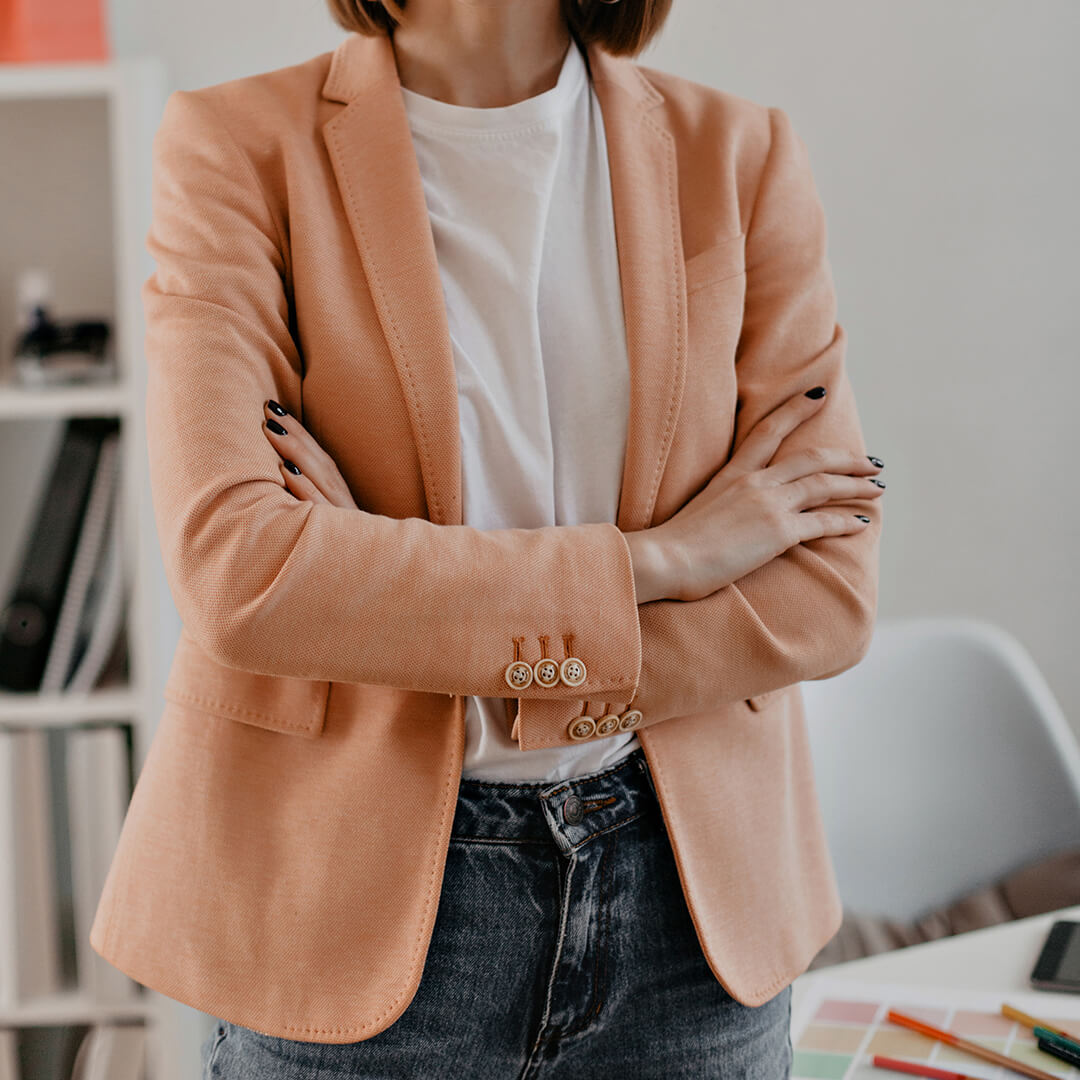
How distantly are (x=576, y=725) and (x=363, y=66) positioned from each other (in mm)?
659

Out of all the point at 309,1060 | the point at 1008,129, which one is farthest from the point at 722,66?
the point at 309,1060

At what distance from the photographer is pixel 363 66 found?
1103 millimetres

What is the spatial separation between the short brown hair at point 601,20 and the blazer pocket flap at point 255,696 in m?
0.62

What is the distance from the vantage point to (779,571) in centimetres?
105

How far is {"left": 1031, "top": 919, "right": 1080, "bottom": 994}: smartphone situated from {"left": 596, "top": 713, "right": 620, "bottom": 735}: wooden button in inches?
23.9

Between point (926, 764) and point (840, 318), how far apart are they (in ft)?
2.86

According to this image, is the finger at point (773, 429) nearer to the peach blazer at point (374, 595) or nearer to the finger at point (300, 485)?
the peach blazer at point (374, 595)

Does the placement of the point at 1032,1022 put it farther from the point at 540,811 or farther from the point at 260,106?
the point at 260,106

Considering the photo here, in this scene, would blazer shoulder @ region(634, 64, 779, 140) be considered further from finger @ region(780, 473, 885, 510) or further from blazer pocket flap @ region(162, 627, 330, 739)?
blazer pocket flap @ region(162, 627, 330, 739)

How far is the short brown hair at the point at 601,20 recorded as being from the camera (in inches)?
44.1

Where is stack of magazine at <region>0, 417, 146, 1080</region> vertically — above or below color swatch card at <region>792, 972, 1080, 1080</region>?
below

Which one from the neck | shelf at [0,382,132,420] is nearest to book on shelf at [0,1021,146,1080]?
shelf at [0,382,132,420]

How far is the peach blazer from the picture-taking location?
0.91m

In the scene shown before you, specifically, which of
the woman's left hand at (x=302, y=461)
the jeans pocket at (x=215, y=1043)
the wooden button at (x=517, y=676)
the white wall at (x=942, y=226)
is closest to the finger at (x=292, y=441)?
the woman's left hand at (x=302, y=461)
